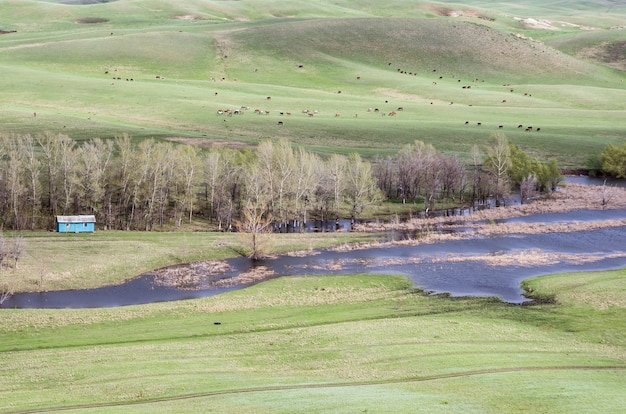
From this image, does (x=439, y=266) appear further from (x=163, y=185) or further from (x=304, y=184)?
(x=163, y=185)

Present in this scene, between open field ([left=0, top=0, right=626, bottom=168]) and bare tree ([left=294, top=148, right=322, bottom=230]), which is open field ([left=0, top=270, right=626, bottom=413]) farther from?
open field ([left=0, top=0, right=626, bottom=168])

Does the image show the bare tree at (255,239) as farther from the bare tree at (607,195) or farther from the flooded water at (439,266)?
the bare tree at (607,195)

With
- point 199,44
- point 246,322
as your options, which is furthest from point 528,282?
point 199,44

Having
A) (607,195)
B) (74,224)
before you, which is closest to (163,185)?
(74,224)

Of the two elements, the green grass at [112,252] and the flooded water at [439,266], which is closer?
the flooded water at [439,266]

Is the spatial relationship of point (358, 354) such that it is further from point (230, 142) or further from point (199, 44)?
point (199, 44)

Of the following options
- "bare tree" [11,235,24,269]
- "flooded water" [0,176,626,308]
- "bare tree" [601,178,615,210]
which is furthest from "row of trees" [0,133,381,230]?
"bare tree" [601,178,615,210]

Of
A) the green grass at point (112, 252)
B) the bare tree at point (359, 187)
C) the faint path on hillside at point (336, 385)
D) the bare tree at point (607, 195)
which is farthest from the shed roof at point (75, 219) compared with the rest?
the bare tree at point (607, 195)
